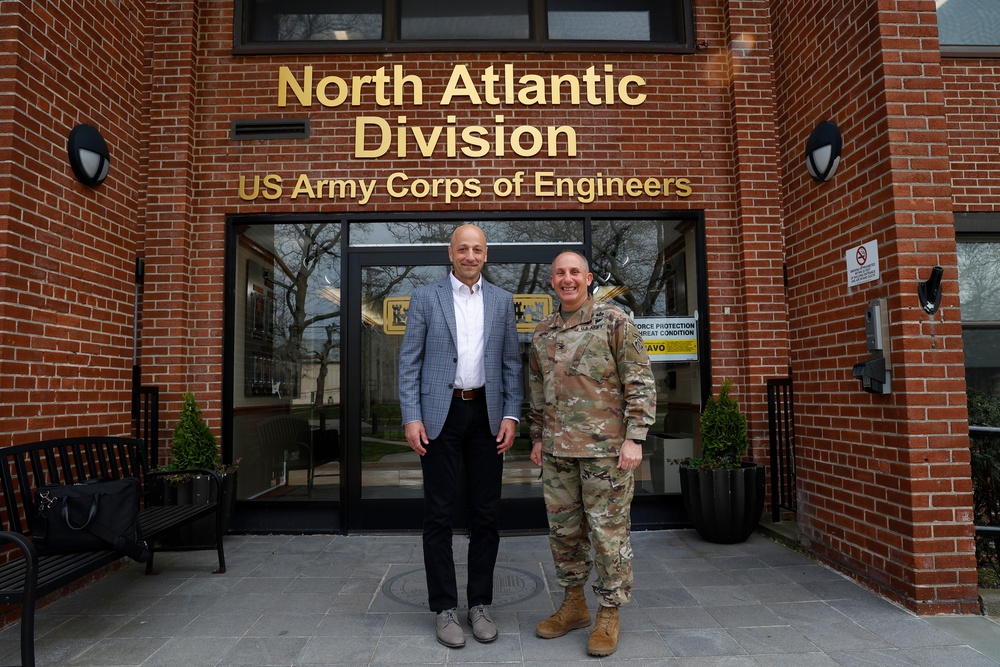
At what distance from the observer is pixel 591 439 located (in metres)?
2.97

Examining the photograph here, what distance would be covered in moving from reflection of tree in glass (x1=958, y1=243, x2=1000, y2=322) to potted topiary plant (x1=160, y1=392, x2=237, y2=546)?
243 inches

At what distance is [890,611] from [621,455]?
1.83m

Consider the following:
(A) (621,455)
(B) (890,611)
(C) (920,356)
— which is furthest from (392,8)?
(B) (890,611)

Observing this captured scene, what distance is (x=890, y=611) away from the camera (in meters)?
3.34

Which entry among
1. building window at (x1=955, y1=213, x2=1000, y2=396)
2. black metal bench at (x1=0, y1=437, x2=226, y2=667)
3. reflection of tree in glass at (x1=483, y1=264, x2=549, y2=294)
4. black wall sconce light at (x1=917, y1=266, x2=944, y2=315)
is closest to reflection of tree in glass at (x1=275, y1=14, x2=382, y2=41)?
reflection of tree in glass at (x1=483, y1=264, x2=549, y2=294)

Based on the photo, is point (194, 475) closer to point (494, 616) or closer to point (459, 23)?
point (494, 616)

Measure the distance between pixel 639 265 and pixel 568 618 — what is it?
127 inches

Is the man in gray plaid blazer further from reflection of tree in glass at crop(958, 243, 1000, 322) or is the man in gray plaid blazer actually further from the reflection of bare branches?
reflection of tree in glass at crop(958, 243, 1000, 322)

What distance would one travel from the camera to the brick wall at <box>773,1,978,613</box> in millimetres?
3346

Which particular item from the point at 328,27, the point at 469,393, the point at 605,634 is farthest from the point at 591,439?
the point at 328,27

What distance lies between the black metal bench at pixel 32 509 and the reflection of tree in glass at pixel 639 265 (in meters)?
3.49

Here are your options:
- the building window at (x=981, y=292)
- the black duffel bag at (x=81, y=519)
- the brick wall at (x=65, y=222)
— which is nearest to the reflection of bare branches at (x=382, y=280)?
the brick wall at (x=65, y=222)

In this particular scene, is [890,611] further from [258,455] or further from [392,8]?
[392,8]

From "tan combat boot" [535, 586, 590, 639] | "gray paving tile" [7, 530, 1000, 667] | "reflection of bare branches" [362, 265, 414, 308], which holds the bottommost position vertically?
"gray paving tile" [7, 530, 1000, 667]
